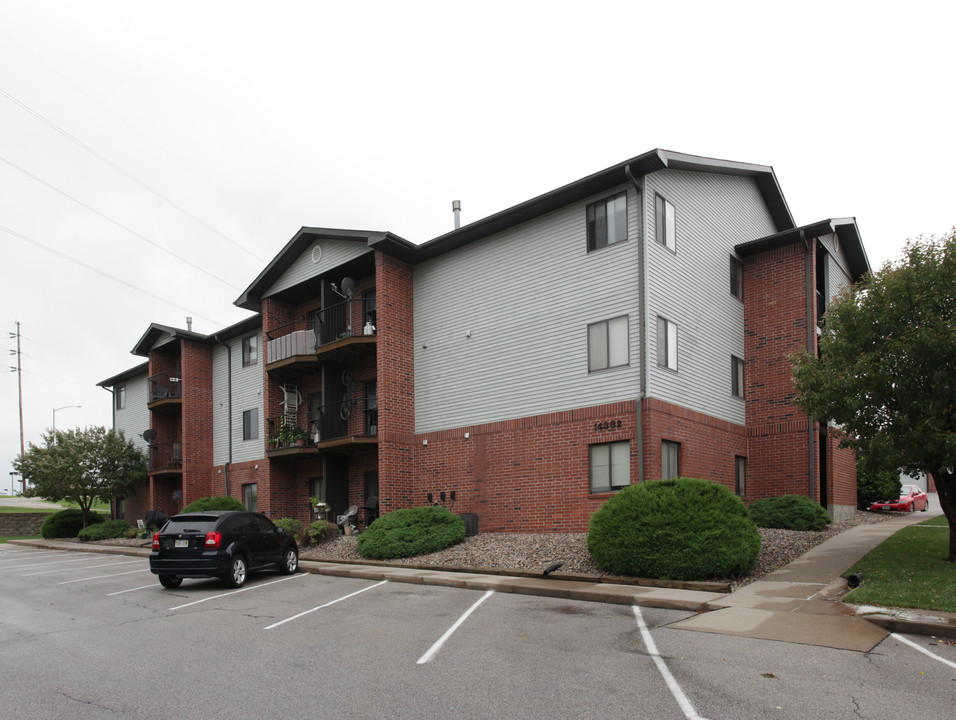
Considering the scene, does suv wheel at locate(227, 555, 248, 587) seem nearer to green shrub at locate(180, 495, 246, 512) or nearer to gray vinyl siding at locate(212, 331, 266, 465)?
green shrub at locate(180, 495, 246, 512)

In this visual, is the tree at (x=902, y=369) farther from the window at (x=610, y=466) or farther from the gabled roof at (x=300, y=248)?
the gabled roof at (x=300, y=248)

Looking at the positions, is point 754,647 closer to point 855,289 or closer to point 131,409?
point 855,289

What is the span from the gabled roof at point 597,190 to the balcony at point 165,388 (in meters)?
17.4

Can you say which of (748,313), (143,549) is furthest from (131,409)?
(748,313)

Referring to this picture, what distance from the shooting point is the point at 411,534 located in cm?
1827

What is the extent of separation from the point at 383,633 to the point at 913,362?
9.60 metres

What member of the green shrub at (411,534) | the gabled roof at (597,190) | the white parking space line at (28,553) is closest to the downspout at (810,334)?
the gabled roof at (597,190)

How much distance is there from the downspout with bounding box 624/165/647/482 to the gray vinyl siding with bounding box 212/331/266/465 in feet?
58.4

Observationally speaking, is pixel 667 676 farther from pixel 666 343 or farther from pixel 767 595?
pixel 666 343

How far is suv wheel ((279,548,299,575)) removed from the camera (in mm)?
16828

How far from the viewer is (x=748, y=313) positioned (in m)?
23.1

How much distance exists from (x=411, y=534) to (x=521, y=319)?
645cm

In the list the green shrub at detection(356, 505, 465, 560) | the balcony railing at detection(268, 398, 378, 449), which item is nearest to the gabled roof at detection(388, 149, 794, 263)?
the balcony railing at detection(268, 398, 378, 449)

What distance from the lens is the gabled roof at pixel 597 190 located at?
18156 millimetres
